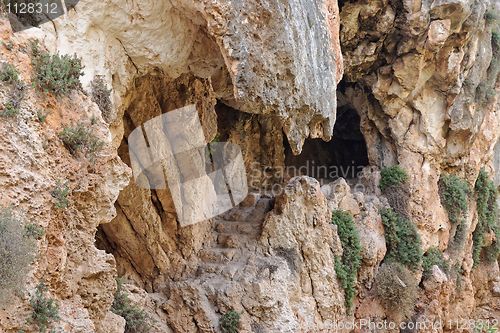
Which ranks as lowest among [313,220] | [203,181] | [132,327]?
[132,327]

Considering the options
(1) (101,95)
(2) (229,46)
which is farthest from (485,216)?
(1) (101,95)

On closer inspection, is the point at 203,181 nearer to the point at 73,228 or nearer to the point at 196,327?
the point at 196,327

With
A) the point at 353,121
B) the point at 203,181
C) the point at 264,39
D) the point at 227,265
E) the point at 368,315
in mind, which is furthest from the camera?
the point at 353,121

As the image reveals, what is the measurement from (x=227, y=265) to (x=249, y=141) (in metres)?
4.75

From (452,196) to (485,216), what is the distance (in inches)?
109

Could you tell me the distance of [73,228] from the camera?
206 inches

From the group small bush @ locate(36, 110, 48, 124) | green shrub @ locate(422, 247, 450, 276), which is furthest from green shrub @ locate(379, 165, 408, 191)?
small bush @ locate(36, 110, 48, 124)

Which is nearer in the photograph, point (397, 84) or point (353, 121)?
point (397, 84)

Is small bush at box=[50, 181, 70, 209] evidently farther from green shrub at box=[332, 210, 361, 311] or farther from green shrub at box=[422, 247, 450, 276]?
green shrub at box=[422, 247, 450, 276]

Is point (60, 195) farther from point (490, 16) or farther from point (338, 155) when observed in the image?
point (338, 155)

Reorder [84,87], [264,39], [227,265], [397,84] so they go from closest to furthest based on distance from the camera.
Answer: [84,87] < [264,39] < [227,265] < [397,84]

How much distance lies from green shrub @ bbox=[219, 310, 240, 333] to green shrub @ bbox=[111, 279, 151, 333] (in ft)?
4.54

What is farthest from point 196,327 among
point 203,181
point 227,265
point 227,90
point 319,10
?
point 319,10

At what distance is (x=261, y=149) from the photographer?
1418 cm
